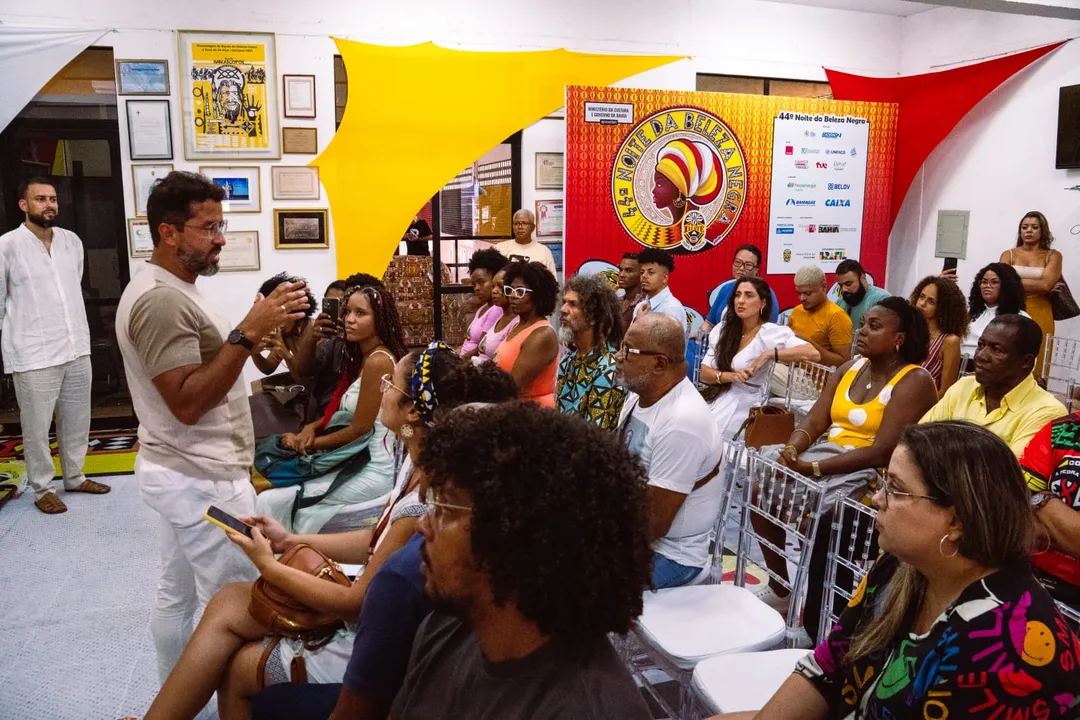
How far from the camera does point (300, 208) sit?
20.0ft

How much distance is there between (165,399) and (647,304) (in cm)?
358

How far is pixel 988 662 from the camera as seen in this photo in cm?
126

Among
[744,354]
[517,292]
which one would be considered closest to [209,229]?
[517,292]

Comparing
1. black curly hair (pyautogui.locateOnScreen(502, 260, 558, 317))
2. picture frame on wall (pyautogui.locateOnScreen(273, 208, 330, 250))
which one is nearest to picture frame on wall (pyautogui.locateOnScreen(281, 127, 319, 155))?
picture frame on wall (pyautogui.locateOnScreen(273, 208, 330, 250))

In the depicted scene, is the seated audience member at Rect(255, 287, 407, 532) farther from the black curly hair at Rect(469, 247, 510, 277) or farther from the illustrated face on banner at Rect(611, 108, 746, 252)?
the illustrated face on banner at Rect(611, 108, 746, 252)

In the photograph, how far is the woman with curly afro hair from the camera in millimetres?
1085

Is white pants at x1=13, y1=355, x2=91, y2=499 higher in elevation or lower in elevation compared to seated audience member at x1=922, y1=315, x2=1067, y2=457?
lower

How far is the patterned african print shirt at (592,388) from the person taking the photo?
3631 mm

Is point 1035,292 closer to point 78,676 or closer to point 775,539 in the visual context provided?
point 775,539

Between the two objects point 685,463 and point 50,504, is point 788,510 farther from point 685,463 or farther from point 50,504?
point 50,504

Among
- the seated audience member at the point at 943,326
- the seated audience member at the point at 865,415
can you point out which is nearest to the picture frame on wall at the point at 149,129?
the seated audience member at the point at 865,415

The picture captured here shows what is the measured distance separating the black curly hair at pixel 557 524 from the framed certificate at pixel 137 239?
543 centimetres

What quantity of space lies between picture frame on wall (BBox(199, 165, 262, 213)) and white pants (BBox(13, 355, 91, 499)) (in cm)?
178

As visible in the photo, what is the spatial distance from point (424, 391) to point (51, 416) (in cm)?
349
